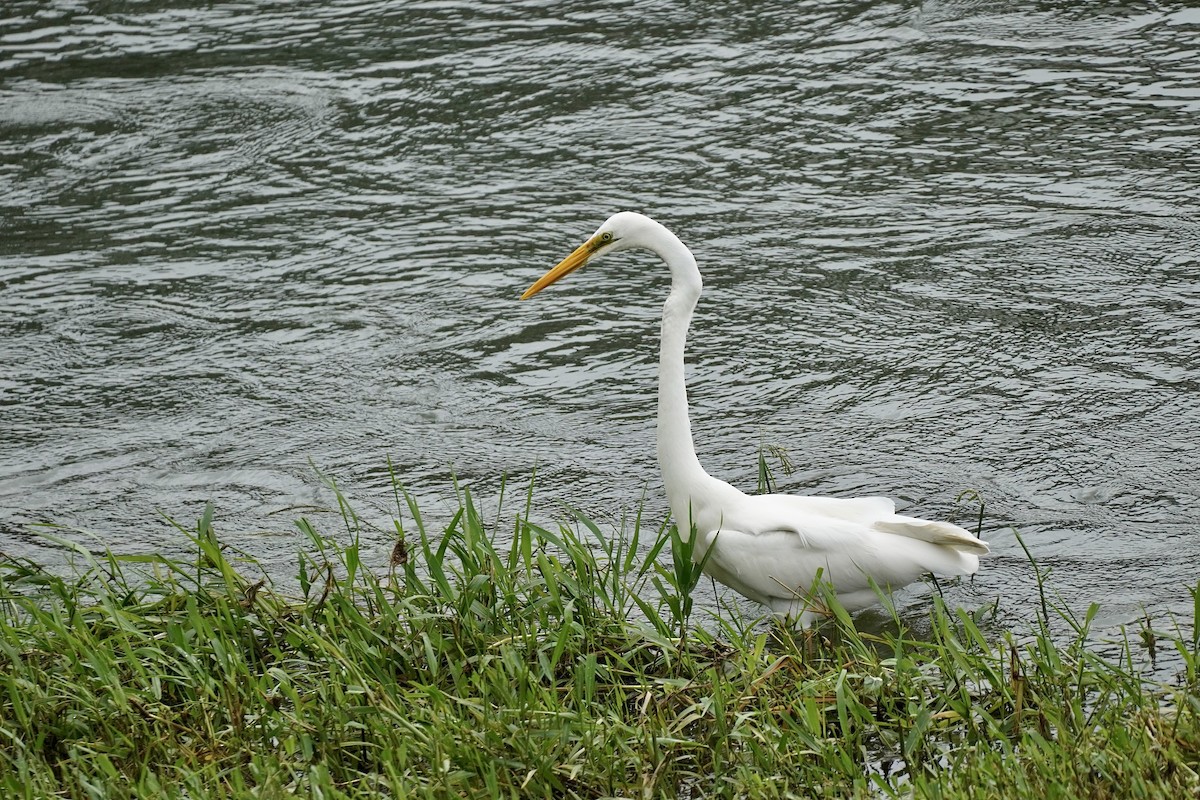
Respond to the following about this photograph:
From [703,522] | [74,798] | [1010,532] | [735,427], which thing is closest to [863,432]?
[735,427]

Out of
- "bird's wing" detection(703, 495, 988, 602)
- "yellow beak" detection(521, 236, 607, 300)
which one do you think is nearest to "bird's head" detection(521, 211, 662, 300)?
"yellow beak" detection(521, 236, 607, 300)

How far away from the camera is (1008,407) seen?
5.92m

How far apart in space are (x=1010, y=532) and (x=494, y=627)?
207 cm

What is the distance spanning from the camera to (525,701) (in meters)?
3.53

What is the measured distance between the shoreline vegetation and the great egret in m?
0.34

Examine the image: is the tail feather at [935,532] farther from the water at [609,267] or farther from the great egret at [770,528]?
the water at [609,267]

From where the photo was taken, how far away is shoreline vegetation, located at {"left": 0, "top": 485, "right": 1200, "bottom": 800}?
333 centimetres

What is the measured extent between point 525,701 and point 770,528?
1289 mm

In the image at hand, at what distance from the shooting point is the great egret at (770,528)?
4484 millimetres

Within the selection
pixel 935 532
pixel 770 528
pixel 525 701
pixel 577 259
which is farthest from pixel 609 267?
pixel 525 701

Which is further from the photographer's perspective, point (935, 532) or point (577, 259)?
point (577, 259)

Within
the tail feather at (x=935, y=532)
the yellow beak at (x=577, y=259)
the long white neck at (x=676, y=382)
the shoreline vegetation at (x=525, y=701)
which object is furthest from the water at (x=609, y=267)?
the yellow beak at (x=577, y=259)

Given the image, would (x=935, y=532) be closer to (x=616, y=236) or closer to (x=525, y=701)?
(x=616, y=236)

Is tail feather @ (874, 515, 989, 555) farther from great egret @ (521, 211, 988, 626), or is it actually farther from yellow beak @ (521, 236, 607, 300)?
yellow beak @ (521, 236, 607, 300)
